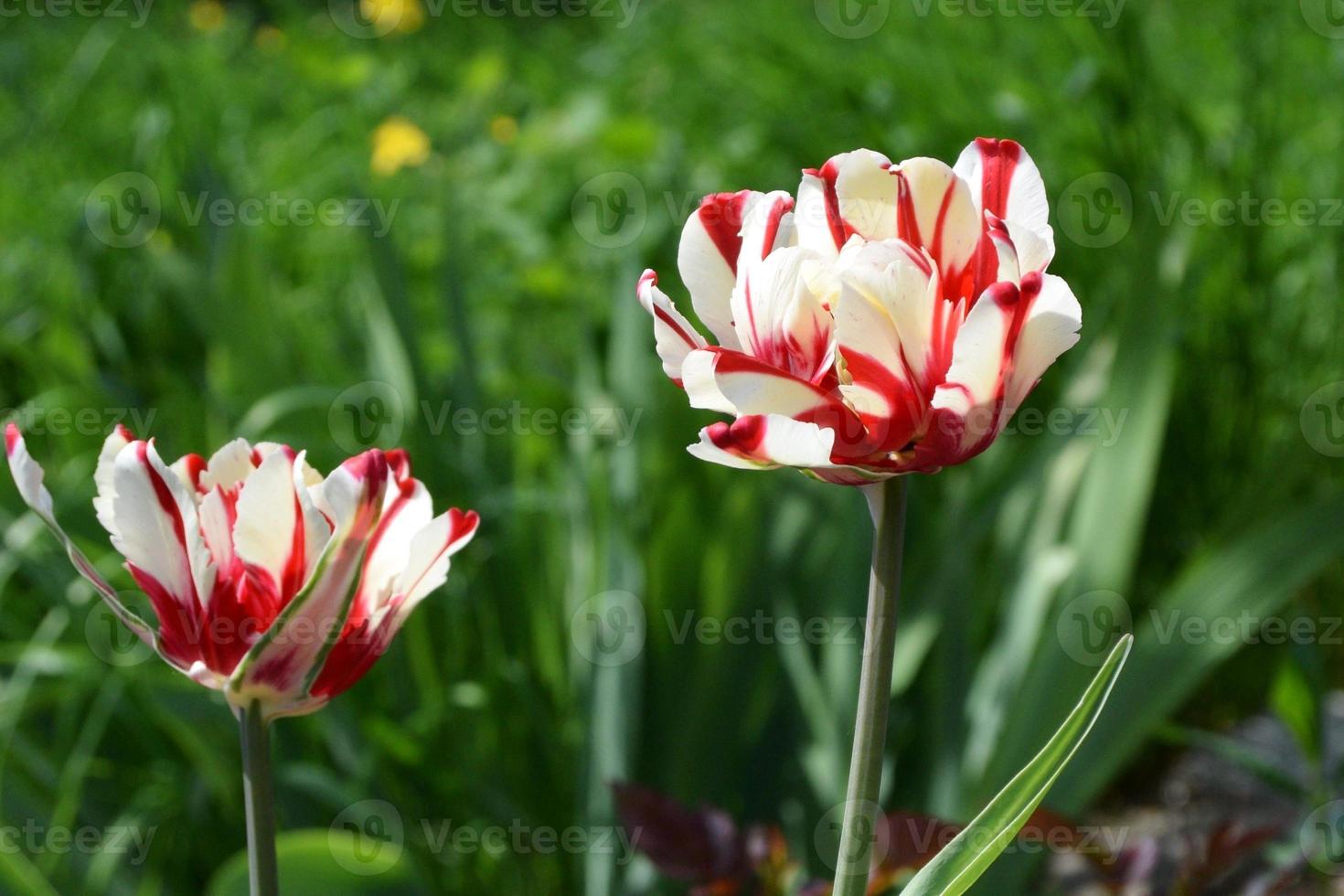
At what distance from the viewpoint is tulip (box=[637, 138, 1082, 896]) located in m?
0.44

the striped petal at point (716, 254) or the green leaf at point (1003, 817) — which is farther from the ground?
the striped petal at point (716, 254)

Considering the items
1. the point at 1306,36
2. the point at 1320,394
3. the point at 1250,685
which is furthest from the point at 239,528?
the point at 1306,36

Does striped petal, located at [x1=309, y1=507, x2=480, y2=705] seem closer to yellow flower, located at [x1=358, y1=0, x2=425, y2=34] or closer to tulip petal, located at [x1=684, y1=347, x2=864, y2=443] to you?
tulip petal, located at [x1=684, y1=347, x2=864, y2=443]

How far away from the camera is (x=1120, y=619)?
4.66 ft

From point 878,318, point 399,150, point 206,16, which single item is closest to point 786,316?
point 878,318

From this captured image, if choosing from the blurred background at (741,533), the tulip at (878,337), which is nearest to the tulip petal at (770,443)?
the tulip at (878,337)

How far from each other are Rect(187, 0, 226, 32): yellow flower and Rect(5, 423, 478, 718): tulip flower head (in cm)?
451

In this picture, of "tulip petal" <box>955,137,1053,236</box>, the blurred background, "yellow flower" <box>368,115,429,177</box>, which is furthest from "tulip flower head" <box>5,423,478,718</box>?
"yellow flower" <box>368,115,429,177</box>

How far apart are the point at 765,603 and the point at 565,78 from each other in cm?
281

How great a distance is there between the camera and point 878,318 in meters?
0.45

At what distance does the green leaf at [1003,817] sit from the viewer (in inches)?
17.8

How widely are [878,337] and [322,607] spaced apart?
222 millimetres

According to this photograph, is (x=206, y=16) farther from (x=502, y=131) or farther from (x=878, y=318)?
(x=878, y=318)

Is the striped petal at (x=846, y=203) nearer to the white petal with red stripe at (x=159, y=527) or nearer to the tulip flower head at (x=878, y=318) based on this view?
the tulip flower head at (x=878, y=318)
